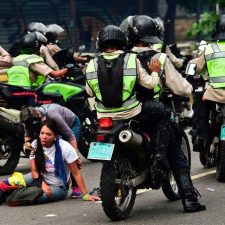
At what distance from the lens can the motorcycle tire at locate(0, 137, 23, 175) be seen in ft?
37.3

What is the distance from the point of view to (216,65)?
1009 centimetres

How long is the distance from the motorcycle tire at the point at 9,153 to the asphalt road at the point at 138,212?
7.12ft

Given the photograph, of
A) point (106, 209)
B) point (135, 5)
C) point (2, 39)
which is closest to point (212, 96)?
point (106, 209)

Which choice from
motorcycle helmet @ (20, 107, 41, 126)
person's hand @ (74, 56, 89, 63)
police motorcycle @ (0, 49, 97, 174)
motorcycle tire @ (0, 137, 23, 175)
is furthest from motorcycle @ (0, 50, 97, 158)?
motorcycle helmet @ (20, 107, 41, 126)

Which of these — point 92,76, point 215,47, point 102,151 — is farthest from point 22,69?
point 102,151

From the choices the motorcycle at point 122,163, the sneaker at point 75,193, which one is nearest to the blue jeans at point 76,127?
the sneaker at point 75,193

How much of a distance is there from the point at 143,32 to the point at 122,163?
1.27 m

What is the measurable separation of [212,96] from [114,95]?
2.35m

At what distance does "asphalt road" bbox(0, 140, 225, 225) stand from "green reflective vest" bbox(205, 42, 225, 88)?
112 centimetres

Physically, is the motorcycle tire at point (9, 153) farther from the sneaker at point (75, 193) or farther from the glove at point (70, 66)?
the sneaker at point (75, 193)

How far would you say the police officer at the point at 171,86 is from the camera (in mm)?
8430

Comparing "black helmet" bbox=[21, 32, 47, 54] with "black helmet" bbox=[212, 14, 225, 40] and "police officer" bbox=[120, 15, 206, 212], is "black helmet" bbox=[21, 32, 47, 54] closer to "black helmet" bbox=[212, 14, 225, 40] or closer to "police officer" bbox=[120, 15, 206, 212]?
"black helmet" bbox=[212, 14, 225, 40]

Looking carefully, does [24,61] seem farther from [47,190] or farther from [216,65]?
[47,190]

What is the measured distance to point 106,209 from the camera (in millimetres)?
7965
